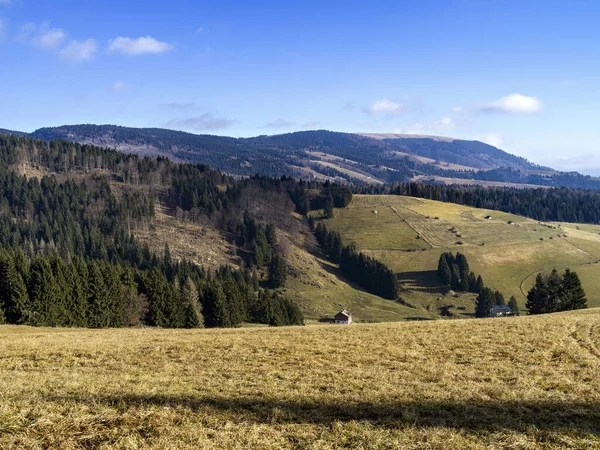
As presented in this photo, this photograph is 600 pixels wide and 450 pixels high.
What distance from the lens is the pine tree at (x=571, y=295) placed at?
80188 millimetres

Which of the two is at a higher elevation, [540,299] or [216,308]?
[540,299]

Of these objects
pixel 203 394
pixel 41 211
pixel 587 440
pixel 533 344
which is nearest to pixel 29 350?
pixel 203 394

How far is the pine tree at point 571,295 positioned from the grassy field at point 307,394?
65.2 m

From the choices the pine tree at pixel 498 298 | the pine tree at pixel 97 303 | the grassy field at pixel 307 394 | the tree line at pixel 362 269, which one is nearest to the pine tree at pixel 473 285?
the pine tree at pixel 498 298

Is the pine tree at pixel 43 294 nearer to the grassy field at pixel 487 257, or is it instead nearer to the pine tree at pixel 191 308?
the pine tree at pixel 191 308

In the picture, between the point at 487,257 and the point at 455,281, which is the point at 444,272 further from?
the point at 487,257

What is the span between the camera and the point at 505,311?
12281 centimetres

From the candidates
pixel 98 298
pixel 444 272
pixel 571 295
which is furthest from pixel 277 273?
pixel 571 295

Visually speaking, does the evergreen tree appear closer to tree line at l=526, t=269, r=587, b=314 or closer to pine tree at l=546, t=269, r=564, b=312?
tree line at l=526, t=269, r=587, b=314

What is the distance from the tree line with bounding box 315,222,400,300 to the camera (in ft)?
525

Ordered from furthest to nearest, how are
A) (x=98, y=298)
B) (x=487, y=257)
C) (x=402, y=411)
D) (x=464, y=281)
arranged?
1. (x=487, y=257)
2. (x=464, y=281)
3. (x=98, y=298)
4. (x=402, y=411)

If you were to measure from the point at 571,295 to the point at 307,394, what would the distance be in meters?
85.2

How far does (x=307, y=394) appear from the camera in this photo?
13.8 meters

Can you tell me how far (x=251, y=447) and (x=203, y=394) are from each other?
4.70 m
